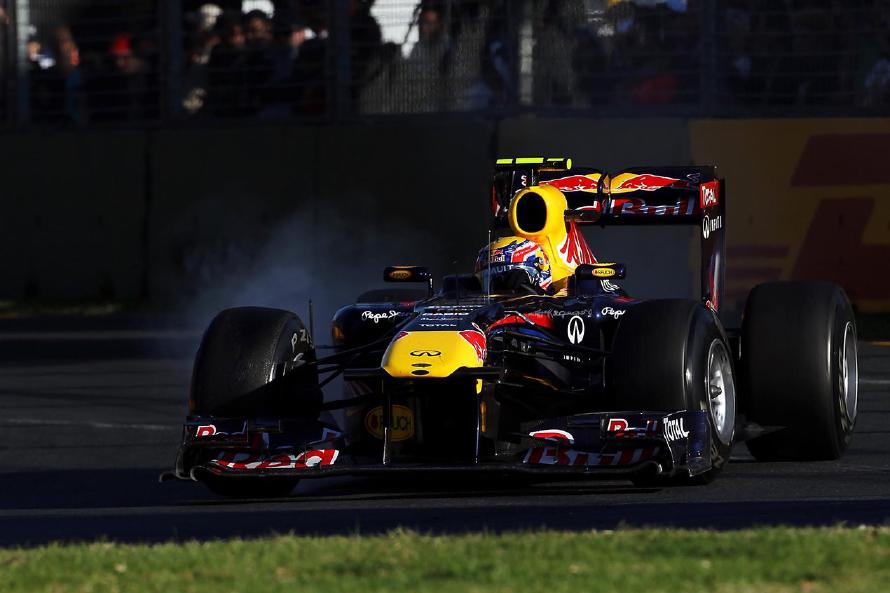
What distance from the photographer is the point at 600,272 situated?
8680 mm

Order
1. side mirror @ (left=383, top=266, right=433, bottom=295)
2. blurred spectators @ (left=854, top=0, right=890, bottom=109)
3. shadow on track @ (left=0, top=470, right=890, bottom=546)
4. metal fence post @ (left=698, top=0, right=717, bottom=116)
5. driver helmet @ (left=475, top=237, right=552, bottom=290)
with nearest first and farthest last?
shadow on track @ (left=0, top=470, right=890, bottom=546), driver helmet @ (left=475, top=237, right=552, bottom=290), side mirror @ (left=383, top=266, right=433, bottom=295), blurred spectators @ (left=854, top=0, right=890, bottom=109), metal fence post @ (left=698, top=0, right=717, bottom=116)

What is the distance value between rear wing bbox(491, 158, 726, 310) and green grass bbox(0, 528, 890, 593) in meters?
3.84

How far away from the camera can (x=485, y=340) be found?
816 cm

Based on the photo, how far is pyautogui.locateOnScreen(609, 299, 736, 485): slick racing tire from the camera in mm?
7863

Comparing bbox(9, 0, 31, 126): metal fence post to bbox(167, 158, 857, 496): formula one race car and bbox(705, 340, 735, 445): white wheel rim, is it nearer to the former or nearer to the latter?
bbox(167, 158, 857, 496): formula one race car

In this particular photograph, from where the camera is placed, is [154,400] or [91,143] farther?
[91,143]

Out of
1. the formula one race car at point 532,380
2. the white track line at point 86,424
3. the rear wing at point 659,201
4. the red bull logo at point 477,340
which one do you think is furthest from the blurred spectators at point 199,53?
the red bull logo at point 477,340

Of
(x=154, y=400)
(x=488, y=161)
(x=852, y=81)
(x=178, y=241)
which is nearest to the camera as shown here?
(x=154, y=400)

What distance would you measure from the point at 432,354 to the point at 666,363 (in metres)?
0.99

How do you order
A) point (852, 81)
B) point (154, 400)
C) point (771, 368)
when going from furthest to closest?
1. point (852, 81)
2. point (154, 400)
3. point (771, 368)

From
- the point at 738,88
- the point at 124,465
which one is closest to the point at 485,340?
the point at 124,465

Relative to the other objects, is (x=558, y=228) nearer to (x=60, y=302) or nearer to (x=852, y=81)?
(x=852, y=81)

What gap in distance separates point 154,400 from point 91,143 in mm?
A: 7332

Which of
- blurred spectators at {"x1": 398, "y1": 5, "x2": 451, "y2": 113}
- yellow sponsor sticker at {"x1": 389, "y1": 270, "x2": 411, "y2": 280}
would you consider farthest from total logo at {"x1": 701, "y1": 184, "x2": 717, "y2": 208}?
blurred spectators at {"x1": 398, "y1": 5, "x2": 451, "y2": 113}
